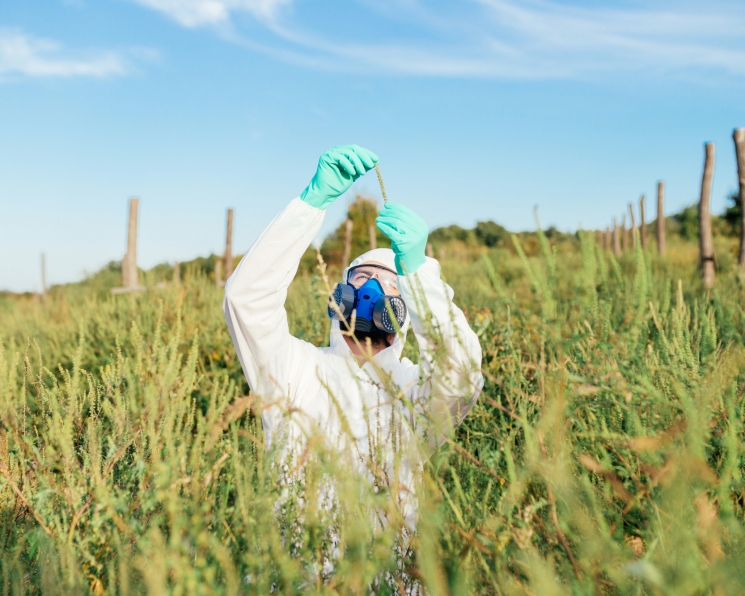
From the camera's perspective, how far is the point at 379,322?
8.18 ft

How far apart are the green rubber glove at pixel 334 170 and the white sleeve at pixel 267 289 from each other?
51 mm

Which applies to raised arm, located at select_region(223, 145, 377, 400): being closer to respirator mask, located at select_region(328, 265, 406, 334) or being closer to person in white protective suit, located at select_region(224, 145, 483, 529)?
person in white protective suit, located at select_region(224, 145, 483, 529)

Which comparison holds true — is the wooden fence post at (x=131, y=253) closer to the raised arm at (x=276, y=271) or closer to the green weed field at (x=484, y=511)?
the green weed field at (x=484, y=511)

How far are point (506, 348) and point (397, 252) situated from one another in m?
2.19

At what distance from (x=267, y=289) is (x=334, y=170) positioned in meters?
0.56

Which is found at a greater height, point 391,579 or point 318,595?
point 318,595

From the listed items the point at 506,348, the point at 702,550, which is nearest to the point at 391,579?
A: the point at 702,550

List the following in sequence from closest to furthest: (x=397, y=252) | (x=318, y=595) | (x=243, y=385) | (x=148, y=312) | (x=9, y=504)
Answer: (x=318, y=595) → (x=9, y=504) → (x=397, y=252) → (x=243, y=385) → (x=148, y=312)

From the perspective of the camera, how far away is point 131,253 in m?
11.4

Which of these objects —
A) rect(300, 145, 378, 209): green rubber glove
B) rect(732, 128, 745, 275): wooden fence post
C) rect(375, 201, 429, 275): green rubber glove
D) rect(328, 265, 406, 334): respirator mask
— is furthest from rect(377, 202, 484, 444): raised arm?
rect(732, 128, 745, 275): wooden fence post

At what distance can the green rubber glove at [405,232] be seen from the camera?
6.87ft

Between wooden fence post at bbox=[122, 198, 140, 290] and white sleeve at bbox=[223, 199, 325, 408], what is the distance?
32.3 feet

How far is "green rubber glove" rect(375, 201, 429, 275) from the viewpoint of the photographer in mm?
2093

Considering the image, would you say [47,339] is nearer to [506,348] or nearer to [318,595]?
[506,348]
